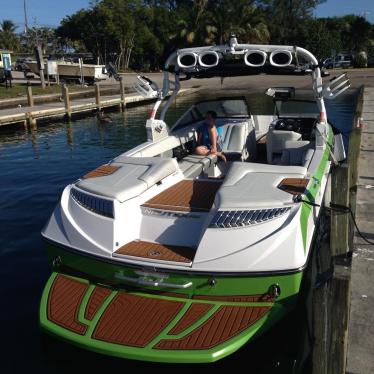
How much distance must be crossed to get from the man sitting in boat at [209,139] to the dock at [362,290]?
2.62 m

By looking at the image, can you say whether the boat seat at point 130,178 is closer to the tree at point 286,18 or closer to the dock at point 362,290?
the dock at point 362,290

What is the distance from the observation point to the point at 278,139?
8.41m

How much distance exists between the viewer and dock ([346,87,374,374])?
4.39 m

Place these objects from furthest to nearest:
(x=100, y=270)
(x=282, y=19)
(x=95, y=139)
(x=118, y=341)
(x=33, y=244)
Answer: (x=282, y=19), (x=95, y=139), (x=33, y=244), (x=100, y=270), (x=118, y=341)

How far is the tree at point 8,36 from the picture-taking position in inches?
3310

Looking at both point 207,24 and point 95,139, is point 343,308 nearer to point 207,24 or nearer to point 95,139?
point 95,139

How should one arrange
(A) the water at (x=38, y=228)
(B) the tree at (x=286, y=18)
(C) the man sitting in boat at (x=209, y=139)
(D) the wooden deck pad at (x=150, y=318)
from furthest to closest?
(B) the tree at (x=286, y=18) → (C) the man sitting in boat at (x=209, y=139) → (A) the water at (x=38, y=228) → (D) the wooden deck pad at (x=150, y=318)

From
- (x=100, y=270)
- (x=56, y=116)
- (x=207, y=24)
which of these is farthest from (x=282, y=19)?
(x=100, y=270)

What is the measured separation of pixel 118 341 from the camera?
4.22 m

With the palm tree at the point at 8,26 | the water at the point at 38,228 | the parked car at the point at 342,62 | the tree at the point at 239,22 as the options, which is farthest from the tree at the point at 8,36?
the water at the point at 38,228

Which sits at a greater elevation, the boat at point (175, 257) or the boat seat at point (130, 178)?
the boat seat at point (130, 178)

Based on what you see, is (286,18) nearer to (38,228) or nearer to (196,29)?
(196,29)

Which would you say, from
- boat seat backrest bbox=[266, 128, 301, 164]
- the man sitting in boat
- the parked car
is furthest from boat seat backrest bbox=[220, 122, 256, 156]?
the parked car

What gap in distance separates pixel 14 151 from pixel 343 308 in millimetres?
14882
